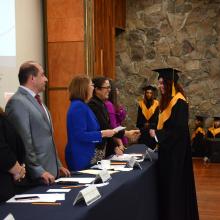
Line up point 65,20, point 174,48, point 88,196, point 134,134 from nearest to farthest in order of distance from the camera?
point 88,196
point 134,134
point 65,20
point 174,48

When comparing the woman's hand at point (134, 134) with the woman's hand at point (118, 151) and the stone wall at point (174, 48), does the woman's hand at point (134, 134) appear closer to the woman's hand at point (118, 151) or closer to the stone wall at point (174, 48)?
the woman's hand at point (118, 151)

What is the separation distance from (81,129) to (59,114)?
8.37ft

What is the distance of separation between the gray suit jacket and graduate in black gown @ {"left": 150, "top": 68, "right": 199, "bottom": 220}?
116 centimetres

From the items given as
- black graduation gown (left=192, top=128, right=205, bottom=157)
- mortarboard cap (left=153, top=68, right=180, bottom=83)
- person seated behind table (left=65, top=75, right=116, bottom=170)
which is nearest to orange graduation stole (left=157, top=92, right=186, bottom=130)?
mortarboard cap (left=153, top=68, right=180, bottom=83)

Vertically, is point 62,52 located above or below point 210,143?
above

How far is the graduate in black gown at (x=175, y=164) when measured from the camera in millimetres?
3701

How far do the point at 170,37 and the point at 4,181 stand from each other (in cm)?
760

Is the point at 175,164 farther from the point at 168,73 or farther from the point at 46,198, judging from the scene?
the point at 46,198

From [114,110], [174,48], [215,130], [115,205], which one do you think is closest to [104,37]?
[174,48]

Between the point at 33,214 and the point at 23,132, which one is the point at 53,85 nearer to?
the point at 23,132

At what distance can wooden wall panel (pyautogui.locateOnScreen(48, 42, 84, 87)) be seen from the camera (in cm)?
588

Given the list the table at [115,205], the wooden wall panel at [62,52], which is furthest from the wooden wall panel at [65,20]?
the table at [115,205]

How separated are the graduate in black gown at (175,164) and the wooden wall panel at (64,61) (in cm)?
228

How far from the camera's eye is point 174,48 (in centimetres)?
938
